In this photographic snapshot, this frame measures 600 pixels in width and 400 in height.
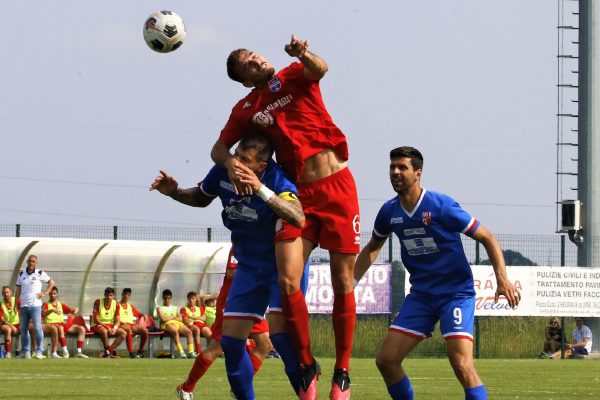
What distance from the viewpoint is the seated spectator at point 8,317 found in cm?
2623

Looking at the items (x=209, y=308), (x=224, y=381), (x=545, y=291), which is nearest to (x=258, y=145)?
(x=224, y=381)

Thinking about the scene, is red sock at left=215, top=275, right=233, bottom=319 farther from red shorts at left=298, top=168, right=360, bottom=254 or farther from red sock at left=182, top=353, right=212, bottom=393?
red shorts at left=298, top=168, right=360, bottom=254

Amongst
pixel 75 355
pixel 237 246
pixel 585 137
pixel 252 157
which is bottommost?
pixel 75 355

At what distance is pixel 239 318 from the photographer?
9906 mm

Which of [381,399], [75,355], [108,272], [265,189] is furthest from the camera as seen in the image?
[108,272]

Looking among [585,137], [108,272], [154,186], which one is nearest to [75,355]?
[108,272]

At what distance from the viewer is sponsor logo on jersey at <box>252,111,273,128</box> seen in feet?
33.2

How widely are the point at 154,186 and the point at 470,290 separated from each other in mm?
2499

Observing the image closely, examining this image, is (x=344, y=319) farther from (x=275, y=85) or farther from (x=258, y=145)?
(x=275, y=85)

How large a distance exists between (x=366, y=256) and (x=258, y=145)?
1559 millimetres

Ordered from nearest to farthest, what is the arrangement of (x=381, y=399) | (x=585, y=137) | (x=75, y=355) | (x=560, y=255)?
(x=381, y=399) < (x=75, y=355) < (x=560, y=255) < (x=585, y=137)

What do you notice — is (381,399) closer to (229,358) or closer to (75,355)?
(229,358)

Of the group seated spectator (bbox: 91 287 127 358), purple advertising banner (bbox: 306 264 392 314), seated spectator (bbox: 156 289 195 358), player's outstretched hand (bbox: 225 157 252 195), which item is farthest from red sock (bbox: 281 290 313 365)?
purple advertising banner (bbox: 306 264 392 314)

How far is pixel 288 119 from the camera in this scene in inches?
400
